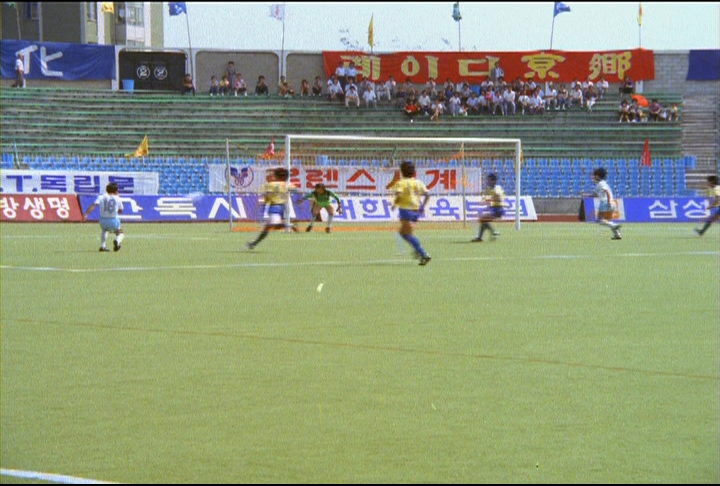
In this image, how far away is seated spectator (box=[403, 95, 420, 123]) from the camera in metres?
52.2

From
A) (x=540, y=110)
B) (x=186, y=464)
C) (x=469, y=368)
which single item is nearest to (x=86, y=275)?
(x=469, y=368)

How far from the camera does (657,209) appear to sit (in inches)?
1731

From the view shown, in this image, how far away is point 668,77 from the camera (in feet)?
186

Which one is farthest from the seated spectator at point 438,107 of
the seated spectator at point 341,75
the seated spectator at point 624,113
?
the seated spectator at point 624,113

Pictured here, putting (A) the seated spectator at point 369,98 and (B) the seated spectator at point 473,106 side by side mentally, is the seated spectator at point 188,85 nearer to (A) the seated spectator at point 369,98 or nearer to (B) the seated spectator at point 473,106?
(A) the seated spectator at point 369,98

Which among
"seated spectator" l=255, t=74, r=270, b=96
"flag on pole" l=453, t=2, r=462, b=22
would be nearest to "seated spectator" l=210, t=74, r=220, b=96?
"seated spectator" l=255, t=74, r=270, b=96

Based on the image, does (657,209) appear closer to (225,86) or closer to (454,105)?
(454,105)

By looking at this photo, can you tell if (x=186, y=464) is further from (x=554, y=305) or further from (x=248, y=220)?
(x=248, y=220)

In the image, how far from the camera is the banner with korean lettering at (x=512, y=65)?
55.4 m

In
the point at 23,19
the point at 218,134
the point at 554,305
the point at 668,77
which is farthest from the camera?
the point at 23,19

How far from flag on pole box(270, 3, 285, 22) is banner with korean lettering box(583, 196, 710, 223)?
63.9 ft

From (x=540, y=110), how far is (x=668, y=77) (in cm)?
814

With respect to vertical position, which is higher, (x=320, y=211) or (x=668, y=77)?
(x=668, y=77)


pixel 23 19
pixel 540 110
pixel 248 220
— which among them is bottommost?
pixel 248 220
